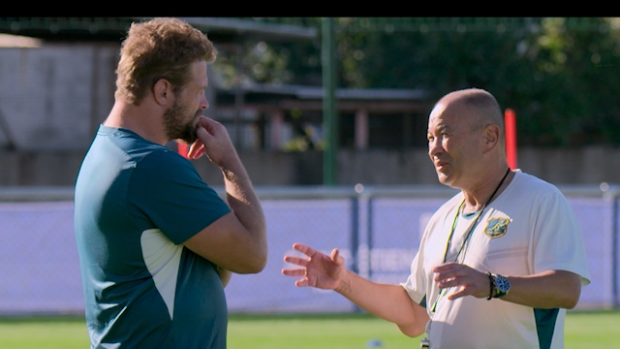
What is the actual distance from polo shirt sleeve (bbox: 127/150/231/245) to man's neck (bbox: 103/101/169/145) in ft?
0.51

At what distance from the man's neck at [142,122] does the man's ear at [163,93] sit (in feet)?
0.17

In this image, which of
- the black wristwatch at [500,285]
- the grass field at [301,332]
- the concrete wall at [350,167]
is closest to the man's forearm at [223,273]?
the black wristwatch at [500,285]

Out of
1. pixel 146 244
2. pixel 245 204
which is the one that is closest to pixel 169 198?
pixel 146 244

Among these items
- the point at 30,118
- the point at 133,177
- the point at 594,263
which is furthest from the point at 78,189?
the point at 30,118

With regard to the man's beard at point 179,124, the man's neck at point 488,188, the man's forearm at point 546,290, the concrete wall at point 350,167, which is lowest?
the concrete wall at point 350,167

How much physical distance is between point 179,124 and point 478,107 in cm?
121

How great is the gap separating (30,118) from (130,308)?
69.5 feet

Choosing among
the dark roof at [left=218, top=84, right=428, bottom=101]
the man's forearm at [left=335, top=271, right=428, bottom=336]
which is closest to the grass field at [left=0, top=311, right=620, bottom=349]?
the man's forearm at [left=335, top=271, right=428, bottom=336]

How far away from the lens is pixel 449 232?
3.57 m

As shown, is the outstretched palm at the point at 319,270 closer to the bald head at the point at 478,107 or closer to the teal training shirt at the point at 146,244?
the teal training shirt at the point at 146,244

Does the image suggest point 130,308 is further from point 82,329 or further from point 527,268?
point 82,329

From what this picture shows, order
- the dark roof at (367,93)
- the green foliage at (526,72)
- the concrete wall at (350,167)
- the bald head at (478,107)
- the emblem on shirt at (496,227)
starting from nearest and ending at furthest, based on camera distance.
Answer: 1. the emblem on shirt at (496,227)
2. the bald head at (478,107)
3. the concrete wall at (350,167)
4. the dark roof at (367,93)
5. the green foliage at (526,72)

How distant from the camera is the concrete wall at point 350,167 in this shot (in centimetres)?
1981

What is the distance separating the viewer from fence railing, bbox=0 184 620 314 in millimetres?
10945
